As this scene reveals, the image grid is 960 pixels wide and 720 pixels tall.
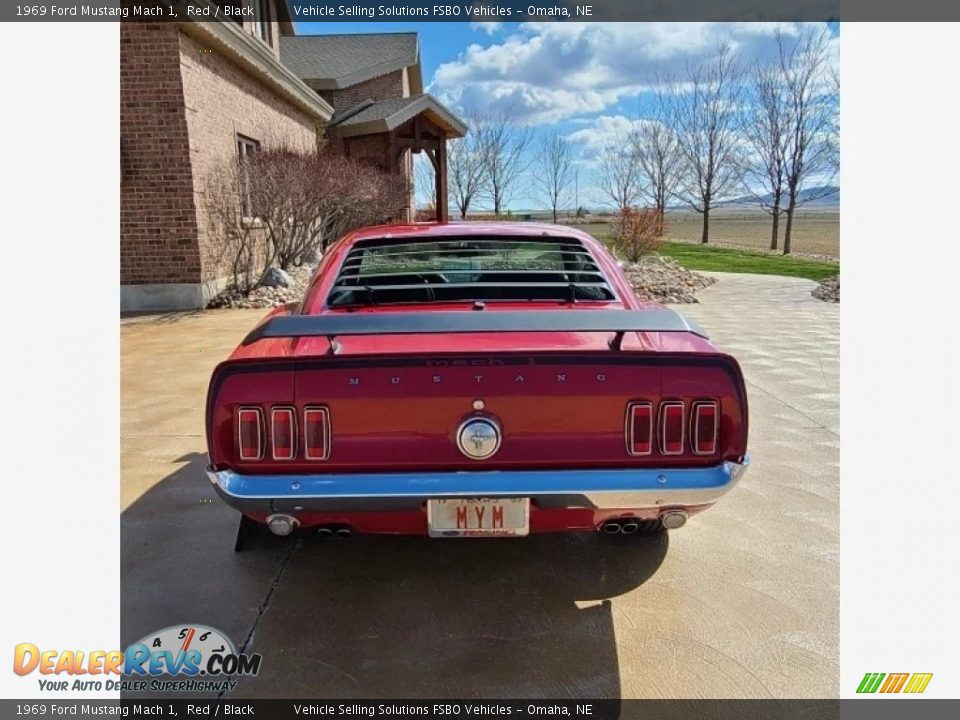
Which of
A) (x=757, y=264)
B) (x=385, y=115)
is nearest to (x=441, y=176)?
(x=385, y=115)

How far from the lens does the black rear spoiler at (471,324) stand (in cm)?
230

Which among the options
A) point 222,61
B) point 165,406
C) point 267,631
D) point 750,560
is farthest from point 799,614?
point 222,61

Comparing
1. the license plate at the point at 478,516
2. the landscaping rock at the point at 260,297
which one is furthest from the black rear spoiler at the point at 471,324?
the landscaping rock at the point at 260,297

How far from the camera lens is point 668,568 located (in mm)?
2916

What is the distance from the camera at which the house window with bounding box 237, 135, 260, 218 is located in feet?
35.9

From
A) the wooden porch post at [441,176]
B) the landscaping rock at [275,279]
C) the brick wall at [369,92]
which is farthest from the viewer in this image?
the brick wall at [369,92]

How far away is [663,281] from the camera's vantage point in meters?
12.6

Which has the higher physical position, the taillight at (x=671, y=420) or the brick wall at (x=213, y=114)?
the brick wall at (x=213, y=114)

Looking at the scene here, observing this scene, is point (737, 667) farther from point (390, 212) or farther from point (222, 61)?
point (390, 212)

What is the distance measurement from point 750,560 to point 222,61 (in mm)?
11081

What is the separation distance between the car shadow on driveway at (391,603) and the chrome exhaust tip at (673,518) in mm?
458

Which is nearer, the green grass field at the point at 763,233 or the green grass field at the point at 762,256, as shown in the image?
the green grass field at the point at 762,256
